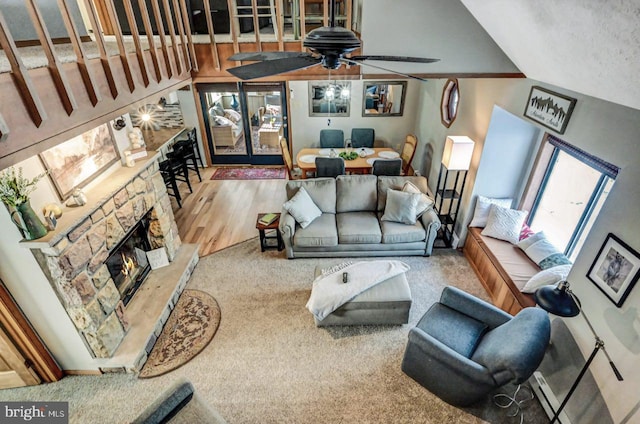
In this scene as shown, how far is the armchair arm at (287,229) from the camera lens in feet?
14.0

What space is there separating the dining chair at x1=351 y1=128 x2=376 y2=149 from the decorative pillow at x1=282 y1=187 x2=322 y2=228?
2.88m

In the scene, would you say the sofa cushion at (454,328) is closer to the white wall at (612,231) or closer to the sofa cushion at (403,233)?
the white wall at (612,231)

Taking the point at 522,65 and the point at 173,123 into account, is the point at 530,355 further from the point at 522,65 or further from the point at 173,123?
the point at 173,123

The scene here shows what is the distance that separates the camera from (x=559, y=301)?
210 cm

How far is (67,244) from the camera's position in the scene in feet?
8.55

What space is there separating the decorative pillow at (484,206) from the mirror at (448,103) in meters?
1.59

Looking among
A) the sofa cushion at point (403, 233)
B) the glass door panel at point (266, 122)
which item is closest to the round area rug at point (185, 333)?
the sofa cushion at point (403, 233)

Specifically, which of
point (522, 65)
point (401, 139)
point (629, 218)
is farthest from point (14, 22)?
point (401, 139)

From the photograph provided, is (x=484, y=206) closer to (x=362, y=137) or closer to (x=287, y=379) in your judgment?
(x=287, y=379)

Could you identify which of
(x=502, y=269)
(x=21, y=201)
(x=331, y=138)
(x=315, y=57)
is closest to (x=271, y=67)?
(x=315, y=57)

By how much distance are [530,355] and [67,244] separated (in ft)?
12.1

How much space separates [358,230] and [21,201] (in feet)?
11.1

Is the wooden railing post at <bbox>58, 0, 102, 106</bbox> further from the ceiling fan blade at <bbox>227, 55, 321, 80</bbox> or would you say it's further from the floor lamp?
the floor lamp

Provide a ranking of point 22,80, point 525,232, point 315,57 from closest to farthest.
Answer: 1. point 22,80
2. point 315,57
3. point 525,232
